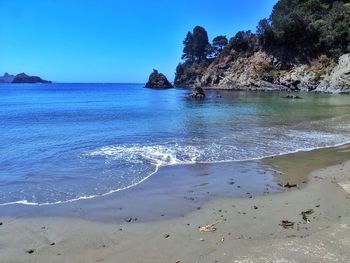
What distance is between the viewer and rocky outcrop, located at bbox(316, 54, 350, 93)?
71.1 m

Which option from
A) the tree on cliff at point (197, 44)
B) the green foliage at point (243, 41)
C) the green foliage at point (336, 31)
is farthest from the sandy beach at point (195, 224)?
the tree on cliff at point (197, 44)

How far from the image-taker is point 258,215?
9219mm

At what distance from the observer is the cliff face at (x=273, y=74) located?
2980 inches

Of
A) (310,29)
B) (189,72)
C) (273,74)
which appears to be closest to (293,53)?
(310,29)

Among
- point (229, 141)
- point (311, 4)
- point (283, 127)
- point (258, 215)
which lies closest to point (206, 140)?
point (229, 141)

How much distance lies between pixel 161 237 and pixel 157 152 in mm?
9481

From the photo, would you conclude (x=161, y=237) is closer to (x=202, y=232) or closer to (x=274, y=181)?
(x=202, y=232)

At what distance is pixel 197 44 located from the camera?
141 m

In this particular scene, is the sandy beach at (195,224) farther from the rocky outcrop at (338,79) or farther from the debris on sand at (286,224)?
the rocky outcrop at (338,79)

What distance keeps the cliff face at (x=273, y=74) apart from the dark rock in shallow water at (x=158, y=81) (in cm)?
1077

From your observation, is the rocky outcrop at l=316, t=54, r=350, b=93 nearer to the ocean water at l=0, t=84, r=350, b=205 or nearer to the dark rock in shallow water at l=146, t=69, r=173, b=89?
the ocean water at l=0, t=84, r=350, b=205

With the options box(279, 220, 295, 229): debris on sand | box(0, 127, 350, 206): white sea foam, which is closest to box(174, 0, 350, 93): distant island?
box(0, 127, 350, 206): white sea foam

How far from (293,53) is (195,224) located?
9651 cm

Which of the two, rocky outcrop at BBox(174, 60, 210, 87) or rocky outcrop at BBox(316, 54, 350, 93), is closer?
rocky outcrop at BBox(316, 54, 350, 93)
